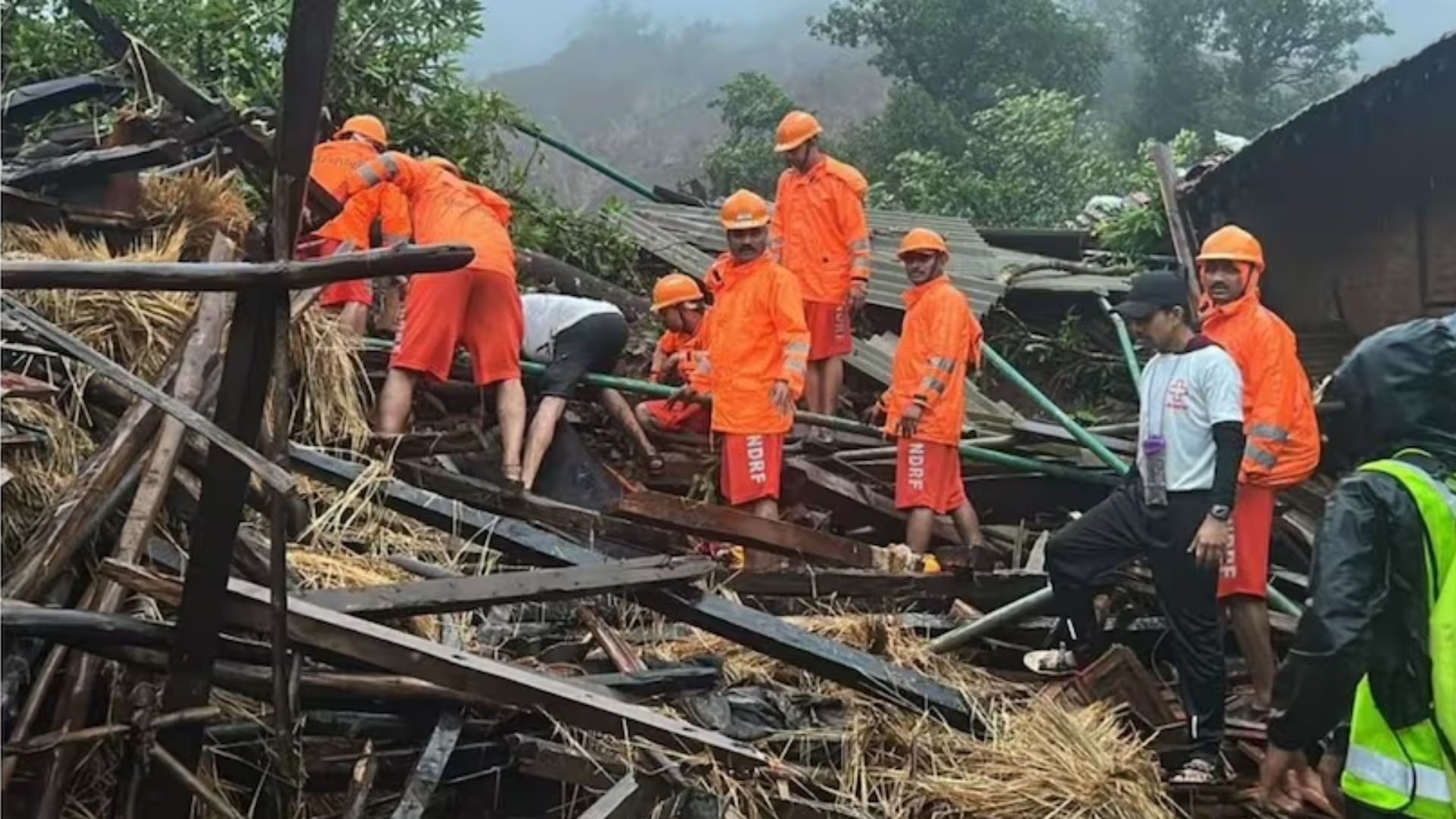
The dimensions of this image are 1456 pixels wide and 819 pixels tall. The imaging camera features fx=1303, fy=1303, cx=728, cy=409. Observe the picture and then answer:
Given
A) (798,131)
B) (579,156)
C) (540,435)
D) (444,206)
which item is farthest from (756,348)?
(579,156)

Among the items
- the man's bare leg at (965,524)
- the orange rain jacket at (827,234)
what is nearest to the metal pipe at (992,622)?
the man's bare leg at (965,524)

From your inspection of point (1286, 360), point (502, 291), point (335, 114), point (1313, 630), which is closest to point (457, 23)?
point (335, 114)

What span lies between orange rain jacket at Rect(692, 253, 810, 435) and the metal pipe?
1727 millimetres

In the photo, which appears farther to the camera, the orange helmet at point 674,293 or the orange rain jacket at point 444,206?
the orange helmet at point 674,293

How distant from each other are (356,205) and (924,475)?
3.24 meters

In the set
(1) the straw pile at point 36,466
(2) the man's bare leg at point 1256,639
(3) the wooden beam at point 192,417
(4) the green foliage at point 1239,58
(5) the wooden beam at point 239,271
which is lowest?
(2) the man's bare leg at point 1256,639

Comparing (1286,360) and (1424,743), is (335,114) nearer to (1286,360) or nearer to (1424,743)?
(1286,360)

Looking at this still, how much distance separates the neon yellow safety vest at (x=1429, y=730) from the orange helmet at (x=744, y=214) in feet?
14.3

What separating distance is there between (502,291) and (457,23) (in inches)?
201

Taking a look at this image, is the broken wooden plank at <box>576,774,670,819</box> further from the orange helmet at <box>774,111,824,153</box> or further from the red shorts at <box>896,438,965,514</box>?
the orange helmet at <box>774,111,824,153</box>

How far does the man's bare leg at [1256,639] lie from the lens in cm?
517

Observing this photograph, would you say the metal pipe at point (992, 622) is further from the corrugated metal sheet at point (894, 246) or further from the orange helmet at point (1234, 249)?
the corrugated metal sheet at point (894, 246)

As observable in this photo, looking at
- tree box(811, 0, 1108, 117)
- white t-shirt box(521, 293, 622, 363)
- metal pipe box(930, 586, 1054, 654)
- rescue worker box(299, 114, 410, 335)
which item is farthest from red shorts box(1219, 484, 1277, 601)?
tree box(811, 0, 1108, 117)

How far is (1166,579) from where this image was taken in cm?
488
